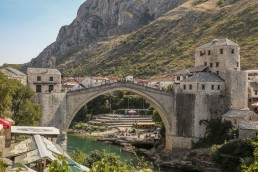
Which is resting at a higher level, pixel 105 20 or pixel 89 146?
pixel 105 20

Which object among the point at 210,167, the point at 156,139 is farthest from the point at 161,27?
the point at 210,167

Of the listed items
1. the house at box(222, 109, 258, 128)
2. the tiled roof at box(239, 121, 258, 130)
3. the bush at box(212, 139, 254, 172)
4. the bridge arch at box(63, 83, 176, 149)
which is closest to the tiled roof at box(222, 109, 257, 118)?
the house at box(222, 109, 258, 128)

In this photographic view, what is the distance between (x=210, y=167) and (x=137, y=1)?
450ft

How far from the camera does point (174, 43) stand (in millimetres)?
107125

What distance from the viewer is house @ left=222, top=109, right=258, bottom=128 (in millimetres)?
40844

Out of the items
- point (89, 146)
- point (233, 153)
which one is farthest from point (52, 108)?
point (233, 153)

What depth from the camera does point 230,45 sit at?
44406 millimetres

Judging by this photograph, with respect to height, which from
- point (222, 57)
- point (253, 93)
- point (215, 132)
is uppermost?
point (222, 57)

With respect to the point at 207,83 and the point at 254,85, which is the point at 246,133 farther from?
the point at 254,85

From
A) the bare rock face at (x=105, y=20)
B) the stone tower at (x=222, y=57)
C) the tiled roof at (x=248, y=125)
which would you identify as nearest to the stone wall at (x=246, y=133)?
the tiled roof at (x=248, y=125)

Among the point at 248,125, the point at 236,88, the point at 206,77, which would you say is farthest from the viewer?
the point at 206,77

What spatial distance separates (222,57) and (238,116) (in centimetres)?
748

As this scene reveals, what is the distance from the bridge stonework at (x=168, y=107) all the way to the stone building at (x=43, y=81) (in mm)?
3246

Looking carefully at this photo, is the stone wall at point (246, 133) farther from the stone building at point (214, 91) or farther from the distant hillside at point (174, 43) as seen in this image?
the distant hillside at point (174, 43)
